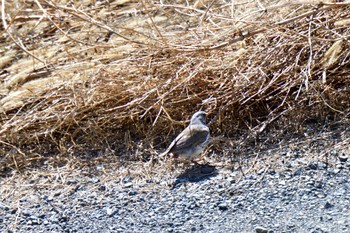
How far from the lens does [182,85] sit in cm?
680

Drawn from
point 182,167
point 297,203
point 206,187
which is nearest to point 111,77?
point 182,167

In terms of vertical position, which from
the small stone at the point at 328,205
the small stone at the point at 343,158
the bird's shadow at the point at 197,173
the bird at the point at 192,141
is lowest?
the small stone at the point at 343,158

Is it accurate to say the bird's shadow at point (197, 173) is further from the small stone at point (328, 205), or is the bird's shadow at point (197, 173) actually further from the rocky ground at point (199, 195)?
the small stone at point (328, 205)

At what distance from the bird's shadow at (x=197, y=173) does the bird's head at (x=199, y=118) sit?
0.33 m

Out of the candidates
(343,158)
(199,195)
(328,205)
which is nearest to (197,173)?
(199,195)

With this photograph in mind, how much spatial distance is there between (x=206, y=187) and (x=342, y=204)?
99 cm

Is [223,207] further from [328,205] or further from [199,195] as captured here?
[328,205]

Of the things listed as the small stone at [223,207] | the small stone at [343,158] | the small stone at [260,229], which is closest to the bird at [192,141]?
the small stone at [223,207]

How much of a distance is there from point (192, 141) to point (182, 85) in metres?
0.90

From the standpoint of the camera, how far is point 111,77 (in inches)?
282

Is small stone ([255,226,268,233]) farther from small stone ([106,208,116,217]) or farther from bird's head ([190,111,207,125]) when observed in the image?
bird's head ([190,111,207,125])

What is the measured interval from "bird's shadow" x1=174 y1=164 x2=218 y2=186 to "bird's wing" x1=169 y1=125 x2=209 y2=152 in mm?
182

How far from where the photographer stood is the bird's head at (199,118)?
20.4ft

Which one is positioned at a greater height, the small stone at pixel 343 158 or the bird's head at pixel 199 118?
the bird's head at pixel 199 118
